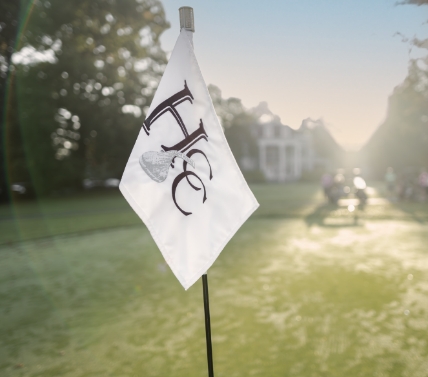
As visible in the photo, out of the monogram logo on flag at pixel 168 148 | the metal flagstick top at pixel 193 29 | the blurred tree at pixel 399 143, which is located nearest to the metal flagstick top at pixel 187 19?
the metal flagstick top at pixel 193 29

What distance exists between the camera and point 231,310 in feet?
15.8

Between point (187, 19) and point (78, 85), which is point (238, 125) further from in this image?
point (187, 19)

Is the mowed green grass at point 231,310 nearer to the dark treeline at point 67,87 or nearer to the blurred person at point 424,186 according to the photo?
the blurred person at point 424,186

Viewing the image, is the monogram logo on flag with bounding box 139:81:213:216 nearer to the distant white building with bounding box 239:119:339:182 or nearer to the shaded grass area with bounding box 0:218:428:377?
the shaded grass area with bounding box 0:218:428:377

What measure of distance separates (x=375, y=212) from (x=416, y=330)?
1141 centimetres

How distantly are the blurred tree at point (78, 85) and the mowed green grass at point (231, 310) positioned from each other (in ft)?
60.7

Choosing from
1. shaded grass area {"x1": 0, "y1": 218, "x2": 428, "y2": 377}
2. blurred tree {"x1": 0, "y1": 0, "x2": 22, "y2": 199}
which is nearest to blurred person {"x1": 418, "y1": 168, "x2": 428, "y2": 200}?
shaded grass area {"x1": 0, "y1": 218, "x2": 428, "y2": 377}

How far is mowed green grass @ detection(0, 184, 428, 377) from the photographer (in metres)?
3.50

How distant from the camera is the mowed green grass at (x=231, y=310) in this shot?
3.50 metres

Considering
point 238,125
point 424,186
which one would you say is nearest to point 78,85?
point 424,186

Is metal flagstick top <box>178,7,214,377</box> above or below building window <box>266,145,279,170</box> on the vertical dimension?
above

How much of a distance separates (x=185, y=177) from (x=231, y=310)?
10.2 feet

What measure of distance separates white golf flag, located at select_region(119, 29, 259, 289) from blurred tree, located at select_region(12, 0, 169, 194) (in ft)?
82.9

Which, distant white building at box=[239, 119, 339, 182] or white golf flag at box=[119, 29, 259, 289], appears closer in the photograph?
white golf flag at box=[119, 29, 259, 289]
